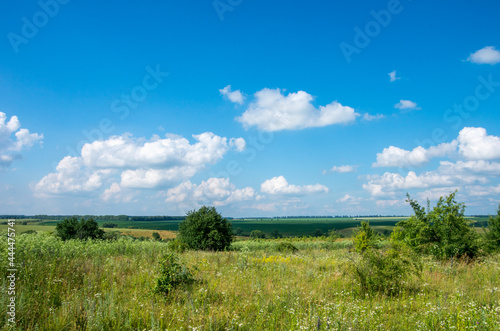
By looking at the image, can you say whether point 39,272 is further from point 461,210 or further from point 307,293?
point 461,210

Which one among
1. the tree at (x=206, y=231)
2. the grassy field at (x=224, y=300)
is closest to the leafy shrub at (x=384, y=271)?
the grassy field at (x=224, y=300)

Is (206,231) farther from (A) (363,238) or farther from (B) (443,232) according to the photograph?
(B) (443,232)

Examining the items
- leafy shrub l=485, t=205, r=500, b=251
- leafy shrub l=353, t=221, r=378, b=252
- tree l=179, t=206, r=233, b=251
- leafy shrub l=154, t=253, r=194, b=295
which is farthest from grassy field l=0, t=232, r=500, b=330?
tree l=179, t=206, r=233, b=251

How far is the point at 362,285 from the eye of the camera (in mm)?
7914

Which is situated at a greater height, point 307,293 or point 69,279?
point 69,279

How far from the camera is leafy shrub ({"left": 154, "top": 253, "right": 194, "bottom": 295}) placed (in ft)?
21.6

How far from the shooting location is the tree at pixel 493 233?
636 inches

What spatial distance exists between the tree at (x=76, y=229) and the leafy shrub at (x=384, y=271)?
23802 millimetres

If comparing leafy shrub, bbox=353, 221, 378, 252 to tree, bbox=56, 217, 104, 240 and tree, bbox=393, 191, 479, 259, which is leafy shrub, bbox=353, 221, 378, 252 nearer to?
tree, bbox=393, 191, 479, 259

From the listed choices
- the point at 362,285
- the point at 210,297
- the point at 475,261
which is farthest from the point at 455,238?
the point at 210,297

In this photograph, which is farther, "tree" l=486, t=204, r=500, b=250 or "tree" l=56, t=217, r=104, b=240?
"tree" l=56, t=217, r=104, b=240

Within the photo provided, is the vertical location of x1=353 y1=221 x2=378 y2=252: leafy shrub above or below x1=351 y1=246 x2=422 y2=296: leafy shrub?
below

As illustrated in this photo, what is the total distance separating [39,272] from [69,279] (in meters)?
0.65

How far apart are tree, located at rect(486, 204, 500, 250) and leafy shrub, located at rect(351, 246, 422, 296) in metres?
11.8
